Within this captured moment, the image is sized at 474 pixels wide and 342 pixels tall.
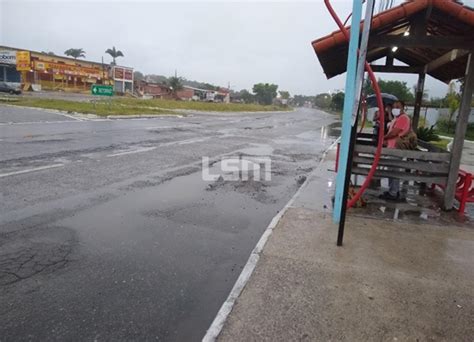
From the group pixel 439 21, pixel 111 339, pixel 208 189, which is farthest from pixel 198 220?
pixel 439 21

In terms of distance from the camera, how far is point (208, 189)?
24.6 ft

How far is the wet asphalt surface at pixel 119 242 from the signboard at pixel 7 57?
161 ft

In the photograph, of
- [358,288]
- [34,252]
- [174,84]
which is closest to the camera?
[358,288]

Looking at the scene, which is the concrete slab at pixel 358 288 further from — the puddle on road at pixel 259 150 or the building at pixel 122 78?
the building at pixel 122 78

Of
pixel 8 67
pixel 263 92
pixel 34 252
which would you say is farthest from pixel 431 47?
pixel 263 92

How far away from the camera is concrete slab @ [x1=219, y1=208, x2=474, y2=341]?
2.97 meters

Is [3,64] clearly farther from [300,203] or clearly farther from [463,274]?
[463,274]

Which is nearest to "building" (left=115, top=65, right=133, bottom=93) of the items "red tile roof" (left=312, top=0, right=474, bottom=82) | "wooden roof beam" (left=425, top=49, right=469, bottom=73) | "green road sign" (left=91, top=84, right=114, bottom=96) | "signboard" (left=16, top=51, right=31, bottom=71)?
"signboard" (left=16, top=51, right=31, bottom=71)

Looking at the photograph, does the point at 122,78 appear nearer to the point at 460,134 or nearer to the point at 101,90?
the point at 101,90

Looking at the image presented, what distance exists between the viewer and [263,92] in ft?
429

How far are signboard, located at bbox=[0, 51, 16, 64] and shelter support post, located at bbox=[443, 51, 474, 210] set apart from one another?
57511 mm

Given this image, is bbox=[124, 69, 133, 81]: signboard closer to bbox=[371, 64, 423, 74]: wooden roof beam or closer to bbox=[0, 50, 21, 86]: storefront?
bbox=[0, 50, 21, 86]: storefront

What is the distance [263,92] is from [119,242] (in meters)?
131

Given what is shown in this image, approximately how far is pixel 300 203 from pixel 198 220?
2265 millimetres
